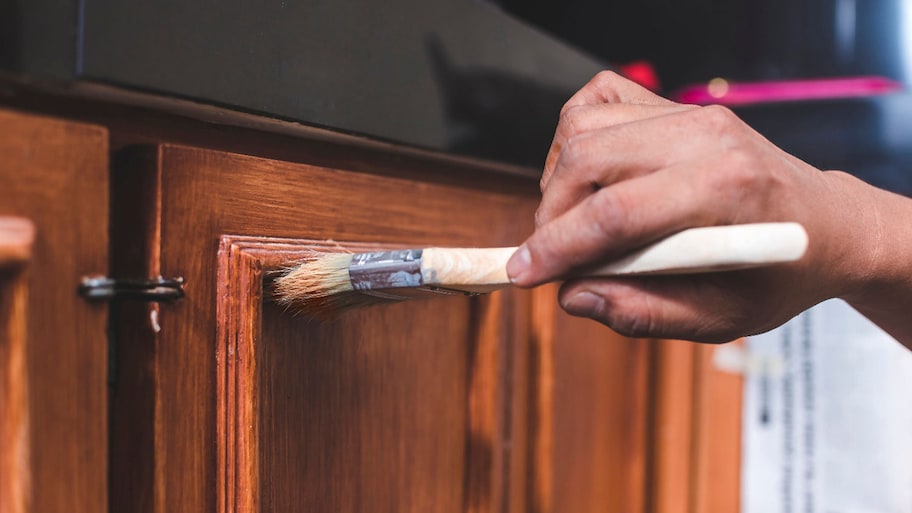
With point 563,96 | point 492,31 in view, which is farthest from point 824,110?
point 492,31

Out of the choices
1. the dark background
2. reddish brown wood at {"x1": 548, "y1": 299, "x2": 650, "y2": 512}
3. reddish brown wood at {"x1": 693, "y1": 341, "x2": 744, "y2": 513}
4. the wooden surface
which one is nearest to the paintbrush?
the wooden surface

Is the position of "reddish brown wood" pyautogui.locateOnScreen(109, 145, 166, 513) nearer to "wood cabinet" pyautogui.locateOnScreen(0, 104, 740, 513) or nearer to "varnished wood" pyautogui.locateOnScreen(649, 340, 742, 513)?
"wood cabinet" pyautogui.locateOnScreen(0, 104, 740, 513)

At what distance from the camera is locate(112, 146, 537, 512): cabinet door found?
1.05ft

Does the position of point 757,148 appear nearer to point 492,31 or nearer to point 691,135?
point 691,135

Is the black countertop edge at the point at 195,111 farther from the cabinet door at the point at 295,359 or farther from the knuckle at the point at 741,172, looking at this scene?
the knuckle at the point at 741,172

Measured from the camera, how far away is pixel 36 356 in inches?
10.8

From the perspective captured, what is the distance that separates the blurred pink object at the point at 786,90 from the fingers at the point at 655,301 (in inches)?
27.3

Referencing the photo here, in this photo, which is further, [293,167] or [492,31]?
[492,31]

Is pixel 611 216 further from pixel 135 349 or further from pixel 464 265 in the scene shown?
pixel 135 349

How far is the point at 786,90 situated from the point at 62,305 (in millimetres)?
961

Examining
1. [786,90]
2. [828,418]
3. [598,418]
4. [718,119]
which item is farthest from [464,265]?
[828,418]

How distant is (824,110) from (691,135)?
2.28 ft

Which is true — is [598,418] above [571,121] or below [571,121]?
below

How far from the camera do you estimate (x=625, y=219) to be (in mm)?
322
